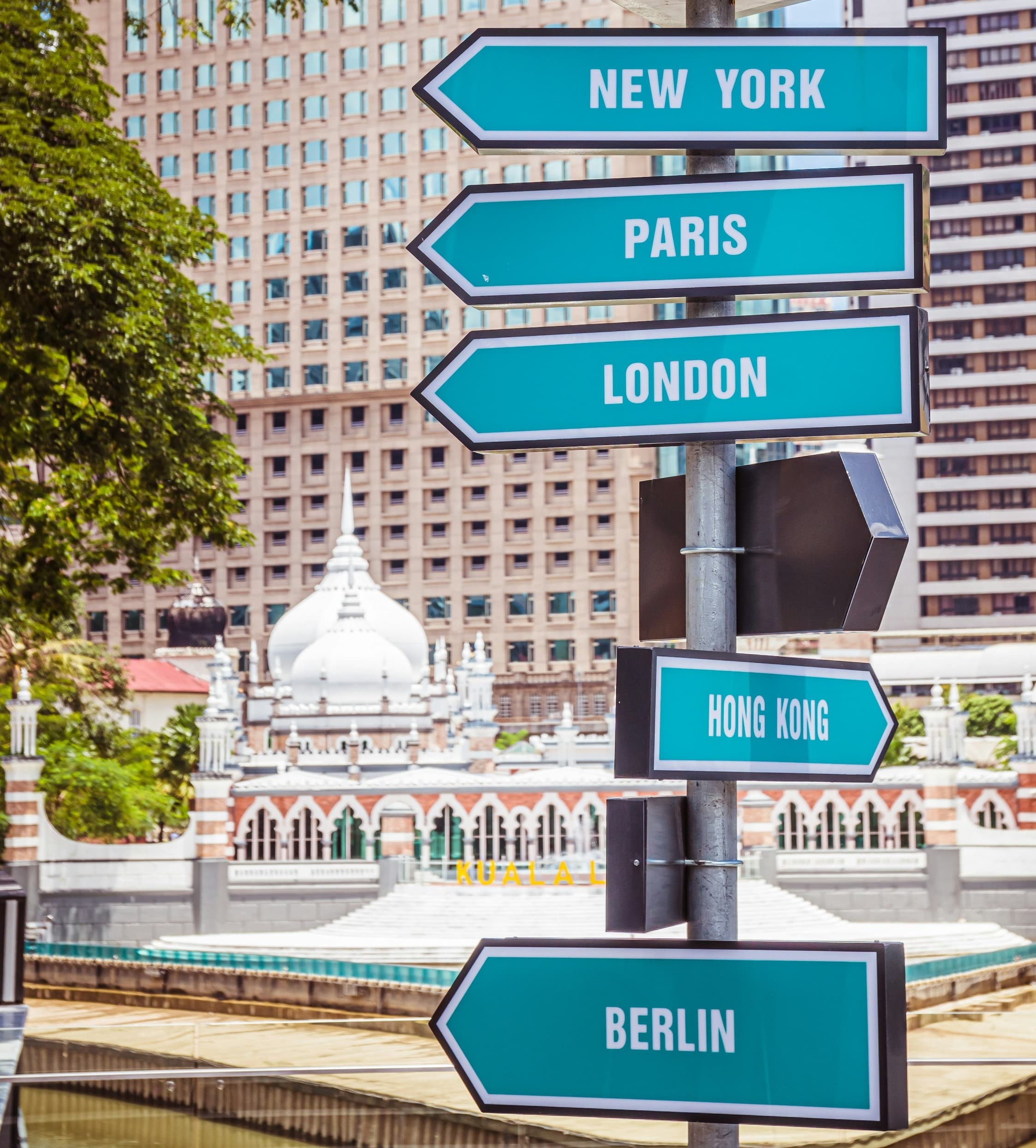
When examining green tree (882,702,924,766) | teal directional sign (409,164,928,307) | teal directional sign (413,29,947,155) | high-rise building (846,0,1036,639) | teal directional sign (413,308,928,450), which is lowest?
green tree (882,702,924,766)

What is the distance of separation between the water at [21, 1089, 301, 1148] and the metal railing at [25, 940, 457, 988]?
1098 centimetres

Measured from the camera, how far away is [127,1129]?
639 centimetres

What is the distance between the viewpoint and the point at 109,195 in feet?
39.4

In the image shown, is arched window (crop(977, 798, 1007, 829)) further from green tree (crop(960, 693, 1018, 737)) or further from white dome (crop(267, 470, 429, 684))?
green tree (crop(960, 693, 1018, 737))

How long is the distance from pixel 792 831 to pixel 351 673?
46.8 feet

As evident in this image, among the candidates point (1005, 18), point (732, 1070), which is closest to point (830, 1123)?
point (732, 1070)

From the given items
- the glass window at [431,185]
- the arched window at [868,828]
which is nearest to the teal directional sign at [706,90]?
the arched window at [868,828]

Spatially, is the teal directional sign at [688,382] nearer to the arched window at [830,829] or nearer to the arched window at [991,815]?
the arched window at [830,829]

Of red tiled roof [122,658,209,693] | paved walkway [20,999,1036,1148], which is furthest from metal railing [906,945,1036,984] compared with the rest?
red tiled roof [122,658,209,693]

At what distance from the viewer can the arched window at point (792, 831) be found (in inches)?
1054

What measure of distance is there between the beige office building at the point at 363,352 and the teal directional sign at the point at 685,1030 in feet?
214

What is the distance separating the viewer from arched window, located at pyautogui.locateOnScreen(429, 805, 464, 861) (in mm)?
26641

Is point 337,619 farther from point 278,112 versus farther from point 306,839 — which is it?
point 278,112

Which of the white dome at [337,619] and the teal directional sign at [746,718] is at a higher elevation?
the white dome at [337,619]
